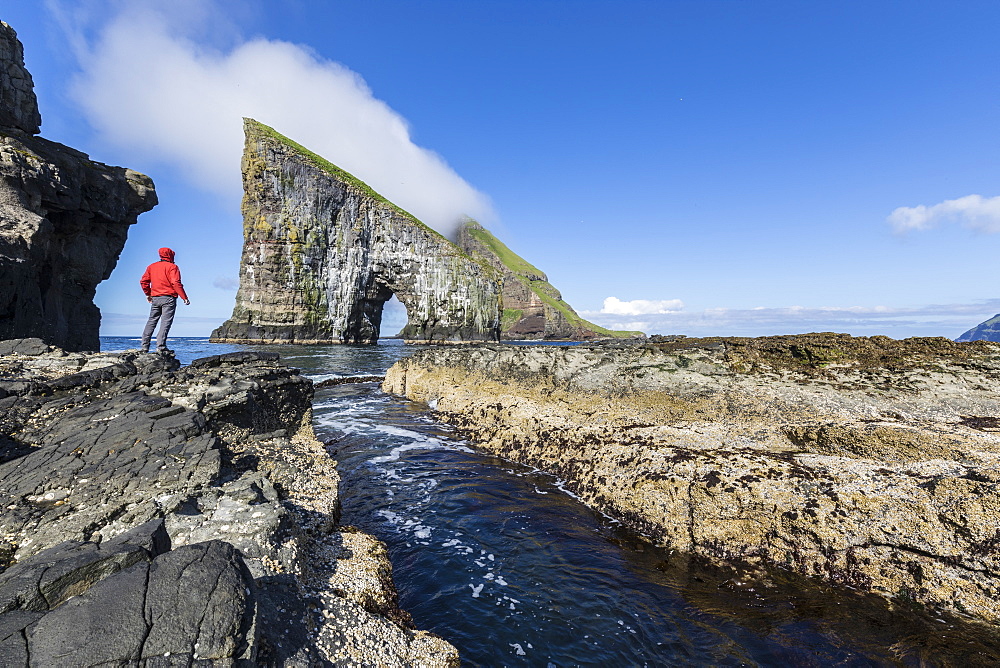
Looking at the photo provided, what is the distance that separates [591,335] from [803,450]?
159 m

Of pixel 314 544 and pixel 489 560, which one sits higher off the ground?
pixel 314 544

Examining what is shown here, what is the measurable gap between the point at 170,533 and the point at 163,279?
9268 mm

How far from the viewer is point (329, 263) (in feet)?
237

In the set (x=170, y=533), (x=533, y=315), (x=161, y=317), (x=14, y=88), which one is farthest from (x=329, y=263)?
(x=533, y=315)

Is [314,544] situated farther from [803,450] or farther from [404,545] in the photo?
[803,450]

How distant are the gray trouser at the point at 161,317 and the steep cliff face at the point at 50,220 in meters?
11.5

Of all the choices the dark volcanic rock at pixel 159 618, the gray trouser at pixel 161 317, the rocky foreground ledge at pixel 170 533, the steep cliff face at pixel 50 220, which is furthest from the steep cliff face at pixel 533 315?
the dark volcanic rock at pixel 159 618

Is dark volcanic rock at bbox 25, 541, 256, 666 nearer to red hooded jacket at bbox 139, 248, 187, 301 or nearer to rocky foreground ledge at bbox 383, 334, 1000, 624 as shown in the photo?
rocky foreground ledge at bbox 383, 334, 1000, 624

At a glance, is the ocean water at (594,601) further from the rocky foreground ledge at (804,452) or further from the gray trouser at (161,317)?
the gray trouser at (161,317)

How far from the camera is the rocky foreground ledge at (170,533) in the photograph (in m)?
2.51

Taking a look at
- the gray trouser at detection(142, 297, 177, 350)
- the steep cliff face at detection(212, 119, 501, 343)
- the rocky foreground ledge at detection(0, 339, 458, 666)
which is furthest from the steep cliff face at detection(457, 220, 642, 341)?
the rocky foreground ledge at detection(0, 339, 458, 666)

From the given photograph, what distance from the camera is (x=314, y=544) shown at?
5250 mm

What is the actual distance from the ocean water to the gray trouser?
7.25 metres

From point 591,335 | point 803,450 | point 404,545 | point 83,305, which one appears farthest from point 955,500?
point 591,335
